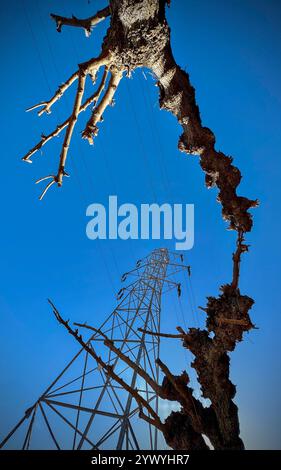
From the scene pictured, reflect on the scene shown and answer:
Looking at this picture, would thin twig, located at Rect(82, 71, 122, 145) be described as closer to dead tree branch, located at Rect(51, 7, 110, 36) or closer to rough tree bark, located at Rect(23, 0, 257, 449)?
rough tree bark, located at Rect(23, 0, 257, 449)

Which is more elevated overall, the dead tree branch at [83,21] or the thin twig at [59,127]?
the dead tree branch at [83,21]

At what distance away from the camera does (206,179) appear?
7.07 ft

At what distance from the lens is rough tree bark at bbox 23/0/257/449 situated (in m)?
1.56

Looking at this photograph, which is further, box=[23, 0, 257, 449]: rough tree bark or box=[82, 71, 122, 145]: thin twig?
box=[82, 71, 122, 145]: thin twig

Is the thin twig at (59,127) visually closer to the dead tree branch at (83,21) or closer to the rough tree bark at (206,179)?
the rough tree bark at (206,179)

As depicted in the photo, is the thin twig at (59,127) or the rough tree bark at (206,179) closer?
the rough tree bark at (206,179)

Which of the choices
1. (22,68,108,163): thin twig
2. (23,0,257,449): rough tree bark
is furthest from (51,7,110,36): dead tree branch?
(22,68,108,163): thin twig

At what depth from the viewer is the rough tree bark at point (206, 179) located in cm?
156

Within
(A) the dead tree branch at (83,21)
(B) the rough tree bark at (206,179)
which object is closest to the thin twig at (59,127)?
(B) the rough tree bark at (206,179)

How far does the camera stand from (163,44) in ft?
7.29

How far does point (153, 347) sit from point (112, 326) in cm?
112

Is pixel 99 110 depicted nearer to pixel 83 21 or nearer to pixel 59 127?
pixel 59 127

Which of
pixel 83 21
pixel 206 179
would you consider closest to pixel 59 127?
pixel 83 21
